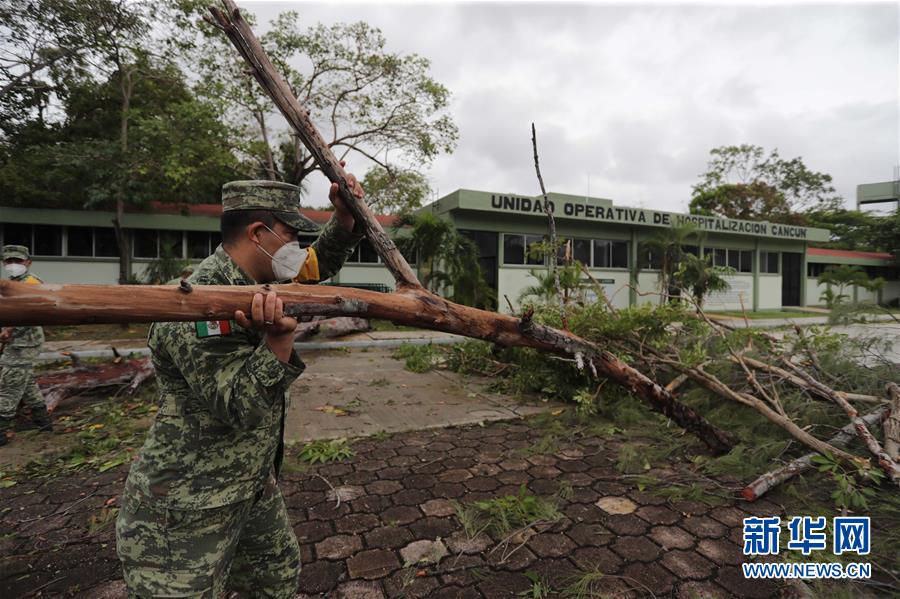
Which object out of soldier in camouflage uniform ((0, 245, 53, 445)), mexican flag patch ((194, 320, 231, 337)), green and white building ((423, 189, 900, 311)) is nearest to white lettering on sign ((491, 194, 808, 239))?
green and white building ((423, 189, 900, 311))

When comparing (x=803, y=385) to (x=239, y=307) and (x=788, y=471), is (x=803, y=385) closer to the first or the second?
(x=788, y=471)

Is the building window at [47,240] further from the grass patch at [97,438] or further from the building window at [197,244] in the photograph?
the grass patch at [97,438]

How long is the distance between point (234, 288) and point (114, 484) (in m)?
2.78

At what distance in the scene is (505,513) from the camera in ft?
8.75

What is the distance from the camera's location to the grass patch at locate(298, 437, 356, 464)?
11.6ft

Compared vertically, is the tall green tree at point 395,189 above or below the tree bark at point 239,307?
above

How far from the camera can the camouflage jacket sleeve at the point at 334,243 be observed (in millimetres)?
2252

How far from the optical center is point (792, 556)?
225cm

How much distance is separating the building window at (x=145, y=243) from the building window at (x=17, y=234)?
2.79 meters

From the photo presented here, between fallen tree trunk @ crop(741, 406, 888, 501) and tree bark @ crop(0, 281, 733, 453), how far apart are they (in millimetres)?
A: 1268

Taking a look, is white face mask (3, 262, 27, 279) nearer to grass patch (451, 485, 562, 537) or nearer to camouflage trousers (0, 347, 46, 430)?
camouflage trousers (0, 347, 46, 430)

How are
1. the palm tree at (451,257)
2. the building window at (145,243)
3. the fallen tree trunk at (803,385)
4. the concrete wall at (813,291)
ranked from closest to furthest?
the fallen tree trunk at (803,385) → the palm tree at (451,257) → the building window at (145,243) → the concrete wall at (813,291)

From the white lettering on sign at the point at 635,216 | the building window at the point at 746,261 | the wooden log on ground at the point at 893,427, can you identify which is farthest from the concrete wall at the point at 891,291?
the wooden log on ground at the point at 893,427

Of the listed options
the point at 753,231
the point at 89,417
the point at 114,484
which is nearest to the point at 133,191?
the point at 89,417
